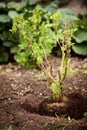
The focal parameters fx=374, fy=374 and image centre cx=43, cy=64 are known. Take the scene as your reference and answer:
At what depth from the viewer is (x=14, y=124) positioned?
297 centimetres

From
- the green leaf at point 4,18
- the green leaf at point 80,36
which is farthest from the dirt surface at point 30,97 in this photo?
the green leaf at point 4,18

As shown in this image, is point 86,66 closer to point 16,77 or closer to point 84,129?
point 16,77

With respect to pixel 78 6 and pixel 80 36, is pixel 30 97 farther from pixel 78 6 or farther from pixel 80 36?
pixel 78 6

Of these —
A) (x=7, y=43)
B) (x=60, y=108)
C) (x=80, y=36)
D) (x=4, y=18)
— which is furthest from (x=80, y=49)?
(x=60, y=108)

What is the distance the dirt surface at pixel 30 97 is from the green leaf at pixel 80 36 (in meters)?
0.30

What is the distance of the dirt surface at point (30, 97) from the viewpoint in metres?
2.97

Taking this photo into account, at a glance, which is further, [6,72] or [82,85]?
[6,72]

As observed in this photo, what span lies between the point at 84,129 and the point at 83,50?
7.05 feet

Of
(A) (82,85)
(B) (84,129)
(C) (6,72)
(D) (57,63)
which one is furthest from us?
(D) (57,63)

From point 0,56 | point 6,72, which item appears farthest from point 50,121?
point 0,56

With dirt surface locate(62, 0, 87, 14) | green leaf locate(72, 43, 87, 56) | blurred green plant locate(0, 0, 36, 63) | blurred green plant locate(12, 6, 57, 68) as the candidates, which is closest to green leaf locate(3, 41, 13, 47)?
blurred green plant locate(0, 0, 36, 63)

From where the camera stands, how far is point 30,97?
3572mm

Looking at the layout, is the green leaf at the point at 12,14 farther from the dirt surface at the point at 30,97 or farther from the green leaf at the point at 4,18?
the dirt surface at the point at 30,97

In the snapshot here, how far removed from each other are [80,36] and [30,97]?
163cm
